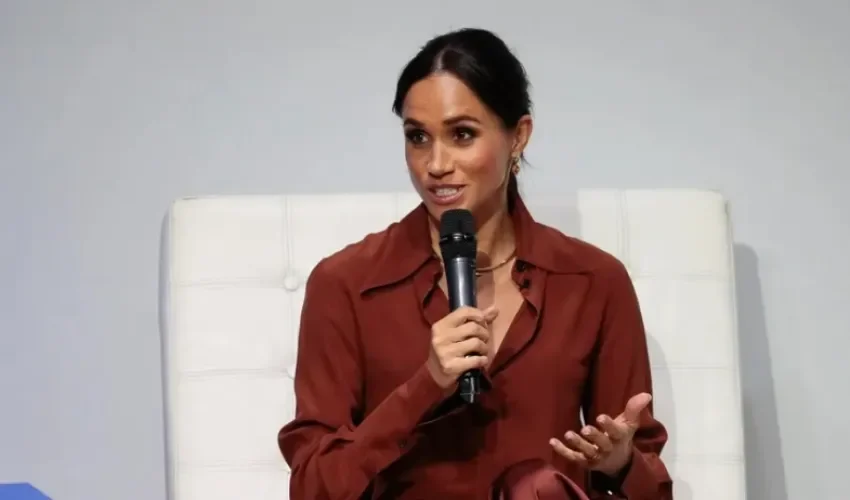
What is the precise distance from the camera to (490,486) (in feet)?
3.91

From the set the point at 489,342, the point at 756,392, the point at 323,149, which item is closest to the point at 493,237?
the point at 489,342

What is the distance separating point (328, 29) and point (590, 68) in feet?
1.23

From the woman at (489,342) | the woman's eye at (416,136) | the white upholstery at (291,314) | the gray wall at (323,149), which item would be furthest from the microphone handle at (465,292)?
the gray wall at (323,149)

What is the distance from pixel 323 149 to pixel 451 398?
1.93ft

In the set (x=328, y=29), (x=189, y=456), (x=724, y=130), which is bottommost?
(x=189, y=456)

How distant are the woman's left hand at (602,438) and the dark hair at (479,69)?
324 mm

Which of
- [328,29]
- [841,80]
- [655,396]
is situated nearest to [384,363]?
[655,396]

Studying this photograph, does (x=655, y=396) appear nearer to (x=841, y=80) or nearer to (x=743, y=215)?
(x=743, y=215)

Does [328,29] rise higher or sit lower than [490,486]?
higher

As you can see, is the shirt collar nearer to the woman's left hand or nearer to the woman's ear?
the woman's ear

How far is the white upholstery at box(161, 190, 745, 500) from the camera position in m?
1.43

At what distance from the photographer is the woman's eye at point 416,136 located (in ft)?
3.97

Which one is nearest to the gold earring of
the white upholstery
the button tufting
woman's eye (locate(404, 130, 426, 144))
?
woman's eye (locate(404, 130, 426, 144))

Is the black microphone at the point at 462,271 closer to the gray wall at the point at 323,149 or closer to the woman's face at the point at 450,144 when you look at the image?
the woman's face at the point at 450,144
